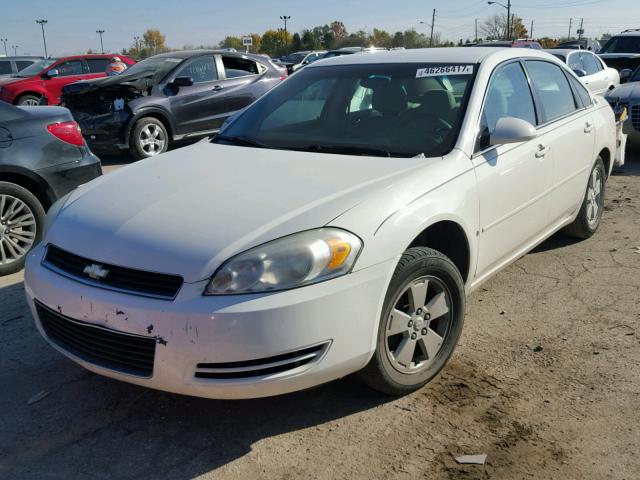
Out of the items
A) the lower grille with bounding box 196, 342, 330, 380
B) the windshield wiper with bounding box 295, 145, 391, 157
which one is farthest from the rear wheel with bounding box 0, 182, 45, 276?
the lower grille with bounding box 196, 342, 330, 380

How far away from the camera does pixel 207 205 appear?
9.89 ft

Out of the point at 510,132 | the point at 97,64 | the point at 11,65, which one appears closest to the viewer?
the point at 510,132

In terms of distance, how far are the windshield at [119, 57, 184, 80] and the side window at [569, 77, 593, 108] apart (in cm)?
699

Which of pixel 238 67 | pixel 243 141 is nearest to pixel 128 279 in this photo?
pixel 243 141

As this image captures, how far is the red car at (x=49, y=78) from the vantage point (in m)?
16.0

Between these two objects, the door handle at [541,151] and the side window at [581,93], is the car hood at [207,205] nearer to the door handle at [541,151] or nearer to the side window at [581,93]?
the door handle at [541,151]

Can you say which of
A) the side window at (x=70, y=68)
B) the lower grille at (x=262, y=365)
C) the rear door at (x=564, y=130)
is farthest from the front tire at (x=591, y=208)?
the side window at (x=70, y=68)

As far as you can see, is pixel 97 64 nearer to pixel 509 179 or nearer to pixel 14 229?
pixel 14 229

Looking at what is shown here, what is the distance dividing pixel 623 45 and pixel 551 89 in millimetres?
14386

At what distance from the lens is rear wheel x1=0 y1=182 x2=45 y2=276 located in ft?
16.8

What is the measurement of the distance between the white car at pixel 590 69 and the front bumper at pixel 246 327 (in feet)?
36.6

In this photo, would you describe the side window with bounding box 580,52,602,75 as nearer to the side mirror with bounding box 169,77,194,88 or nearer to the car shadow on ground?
the side mirror with bounding box 169,77,194,88

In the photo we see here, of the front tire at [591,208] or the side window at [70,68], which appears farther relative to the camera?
the side window at [70,68]

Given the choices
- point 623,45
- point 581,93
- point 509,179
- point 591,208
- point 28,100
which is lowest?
point 591,208
